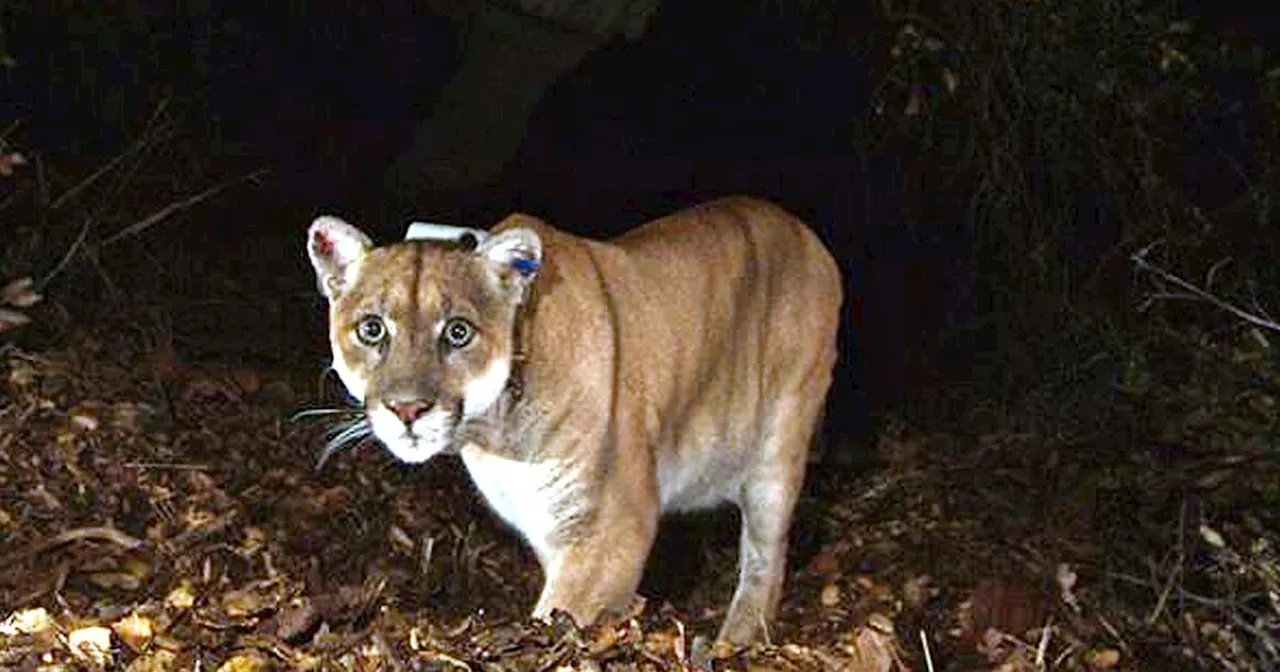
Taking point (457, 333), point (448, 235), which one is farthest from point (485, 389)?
point (448, 235)

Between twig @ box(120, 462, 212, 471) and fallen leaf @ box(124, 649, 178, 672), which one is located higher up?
fallen leaf @ box(124, 649, 178, 672)

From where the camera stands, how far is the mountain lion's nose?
5.14 meters

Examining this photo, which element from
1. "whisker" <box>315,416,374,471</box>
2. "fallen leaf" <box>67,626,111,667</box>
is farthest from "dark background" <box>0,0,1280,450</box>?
"fallen leaf" <box>67,626,111,667</box>

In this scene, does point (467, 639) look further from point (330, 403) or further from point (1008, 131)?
point (1008, 131)

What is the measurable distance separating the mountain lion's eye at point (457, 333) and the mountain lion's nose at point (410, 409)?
208 mm

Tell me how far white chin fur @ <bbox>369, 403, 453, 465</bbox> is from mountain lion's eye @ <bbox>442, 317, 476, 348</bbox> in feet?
0.65

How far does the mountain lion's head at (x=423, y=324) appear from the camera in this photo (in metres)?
5.19

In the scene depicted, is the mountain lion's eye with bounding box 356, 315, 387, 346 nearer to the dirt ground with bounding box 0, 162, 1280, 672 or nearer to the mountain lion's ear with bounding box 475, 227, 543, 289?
the mountain lion's ear with bounding box 475, 227, 543, 289

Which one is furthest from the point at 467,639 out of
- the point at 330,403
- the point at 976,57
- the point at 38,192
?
the point at 38,192

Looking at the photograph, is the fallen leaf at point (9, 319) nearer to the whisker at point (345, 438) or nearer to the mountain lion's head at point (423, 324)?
the whisker at point (345, 438)

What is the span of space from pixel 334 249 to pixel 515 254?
50cm

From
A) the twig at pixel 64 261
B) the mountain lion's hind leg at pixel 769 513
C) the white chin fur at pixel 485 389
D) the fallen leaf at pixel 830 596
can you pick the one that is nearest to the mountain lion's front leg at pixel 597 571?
the white chin fur at pixel 485 389

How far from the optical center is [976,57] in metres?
7.61

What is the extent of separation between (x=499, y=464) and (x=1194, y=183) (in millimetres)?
4632
